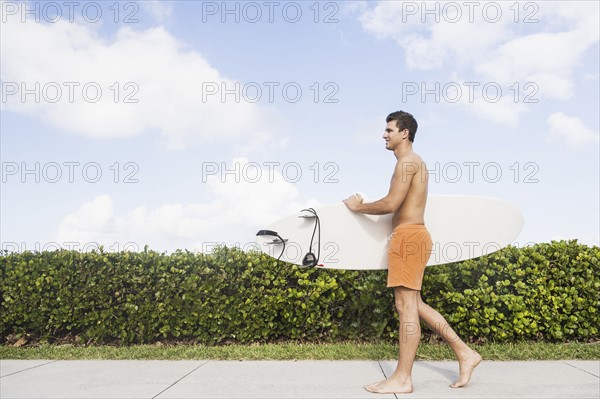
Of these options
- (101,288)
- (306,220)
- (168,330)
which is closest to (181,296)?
(168,330)

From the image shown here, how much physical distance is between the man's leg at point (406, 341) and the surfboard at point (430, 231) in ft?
2.47

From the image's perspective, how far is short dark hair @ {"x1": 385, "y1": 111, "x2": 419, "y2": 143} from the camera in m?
4.22

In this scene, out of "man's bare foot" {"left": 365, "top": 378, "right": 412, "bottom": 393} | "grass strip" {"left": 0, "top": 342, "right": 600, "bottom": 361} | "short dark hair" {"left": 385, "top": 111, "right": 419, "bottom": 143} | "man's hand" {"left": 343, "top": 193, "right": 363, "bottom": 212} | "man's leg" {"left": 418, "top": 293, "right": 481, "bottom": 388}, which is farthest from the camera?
"grass strip" {"left": 0, "top": 342, "right": 600, "bottom": 361}

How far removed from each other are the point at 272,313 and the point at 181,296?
119 cm

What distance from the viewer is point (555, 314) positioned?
6074 millimetres

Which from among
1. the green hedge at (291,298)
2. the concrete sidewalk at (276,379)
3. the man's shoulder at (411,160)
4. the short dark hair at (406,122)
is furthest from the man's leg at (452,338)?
the green hedge at (291,298)

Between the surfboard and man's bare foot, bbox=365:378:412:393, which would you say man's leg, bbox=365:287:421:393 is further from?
the surfboard

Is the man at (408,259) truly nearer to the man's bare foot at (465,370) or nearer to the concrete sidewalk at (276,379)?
the man's bare foot at (465,370)

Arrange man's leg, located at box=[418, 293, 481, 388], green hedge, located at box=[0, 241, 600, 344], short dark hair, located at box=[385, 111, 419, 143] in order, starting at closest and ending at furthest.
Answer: man's leg, located at box=[418, 293, 481, 388] < short dark hair, located at box=[385, 111, 419, 143] < green hedge, located at box=[0, 241, 600, 344]

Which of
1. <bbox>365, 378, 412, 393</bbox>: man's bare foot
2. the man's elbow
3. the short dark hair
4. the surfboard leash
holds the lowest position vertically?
<bbox>365, 378, 412, 393</bbox>: man's bare foot

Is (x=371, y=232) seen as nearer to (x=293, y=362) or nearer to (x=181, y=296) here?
(x=293, y=362)

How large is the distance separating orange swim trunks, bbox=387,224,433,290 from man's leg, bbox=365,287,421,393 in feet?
0.28

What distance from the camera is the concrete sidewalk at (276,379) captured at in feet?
13.4

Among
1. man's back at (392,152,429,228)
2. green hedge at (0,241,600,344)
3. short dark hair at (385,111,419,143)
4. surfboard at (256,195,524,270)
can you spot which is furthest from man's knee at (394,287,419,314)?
green hedge at (0,241,600,344)
